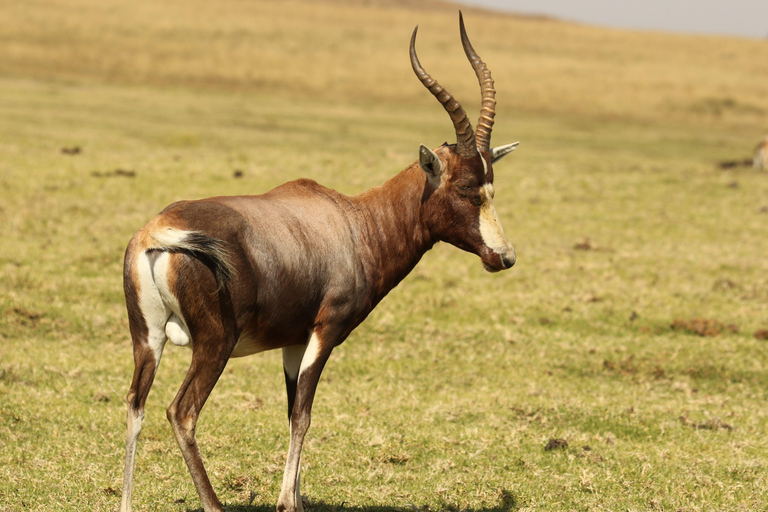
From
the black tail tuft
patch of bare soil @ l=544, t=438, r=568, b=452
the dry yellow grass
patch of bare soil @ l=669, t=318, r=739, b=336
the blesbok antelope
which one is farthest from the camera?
the dry yellow grass

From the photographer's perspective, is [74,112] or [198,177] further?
[74,112]

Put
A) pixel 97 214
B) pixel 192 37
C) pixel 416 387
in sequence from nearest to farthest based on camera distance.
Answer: pixel 416 387, pixel 97 214, pixel 192 37

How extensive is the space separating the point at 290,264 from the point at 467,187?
173cm

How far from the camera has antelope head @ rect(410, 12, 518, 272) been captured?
7133 millimetres

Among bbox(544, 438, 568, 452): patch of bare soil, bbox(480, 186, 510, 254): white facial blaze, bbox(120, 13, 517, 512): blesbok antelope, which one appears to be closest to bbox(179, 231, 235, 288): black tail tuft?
bbox(120, 13, 517, 512): blesbok antelope

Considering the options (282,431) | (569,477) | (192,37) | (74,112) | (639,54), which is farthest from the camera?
(639,54)

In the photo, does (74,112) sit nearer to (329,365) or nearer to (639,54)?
(329,365)

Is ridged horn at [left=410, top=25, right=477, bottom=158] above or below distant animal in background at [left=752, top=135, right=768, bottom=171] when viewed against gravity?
above

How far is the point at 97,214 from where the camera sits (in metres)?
18.0

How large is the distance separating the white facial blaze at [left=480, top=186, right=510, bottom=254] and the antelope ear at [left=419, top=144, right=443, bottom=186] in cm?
41

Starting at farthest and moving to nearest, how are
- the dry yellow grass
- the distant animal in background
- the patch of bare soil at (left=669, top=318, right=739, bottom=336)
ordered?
1. the dry yellow grass
2. the distant animal in background
3. the patch of bare soil at (left=669, top=318, right=739, bottom=336)

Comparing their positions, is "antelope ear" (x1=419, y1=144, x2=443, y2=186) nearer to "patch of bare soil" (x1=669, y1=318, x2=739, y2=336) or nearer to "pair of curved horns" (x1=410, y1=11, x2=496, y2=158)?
"pair of curved horns" (x1=410, y1=11, x2=496, y2=158)

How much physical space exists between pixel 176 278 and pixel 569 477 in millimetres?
4734

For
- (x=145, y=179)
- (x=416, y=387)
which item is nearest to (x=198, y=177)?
(x=145, y=179)
